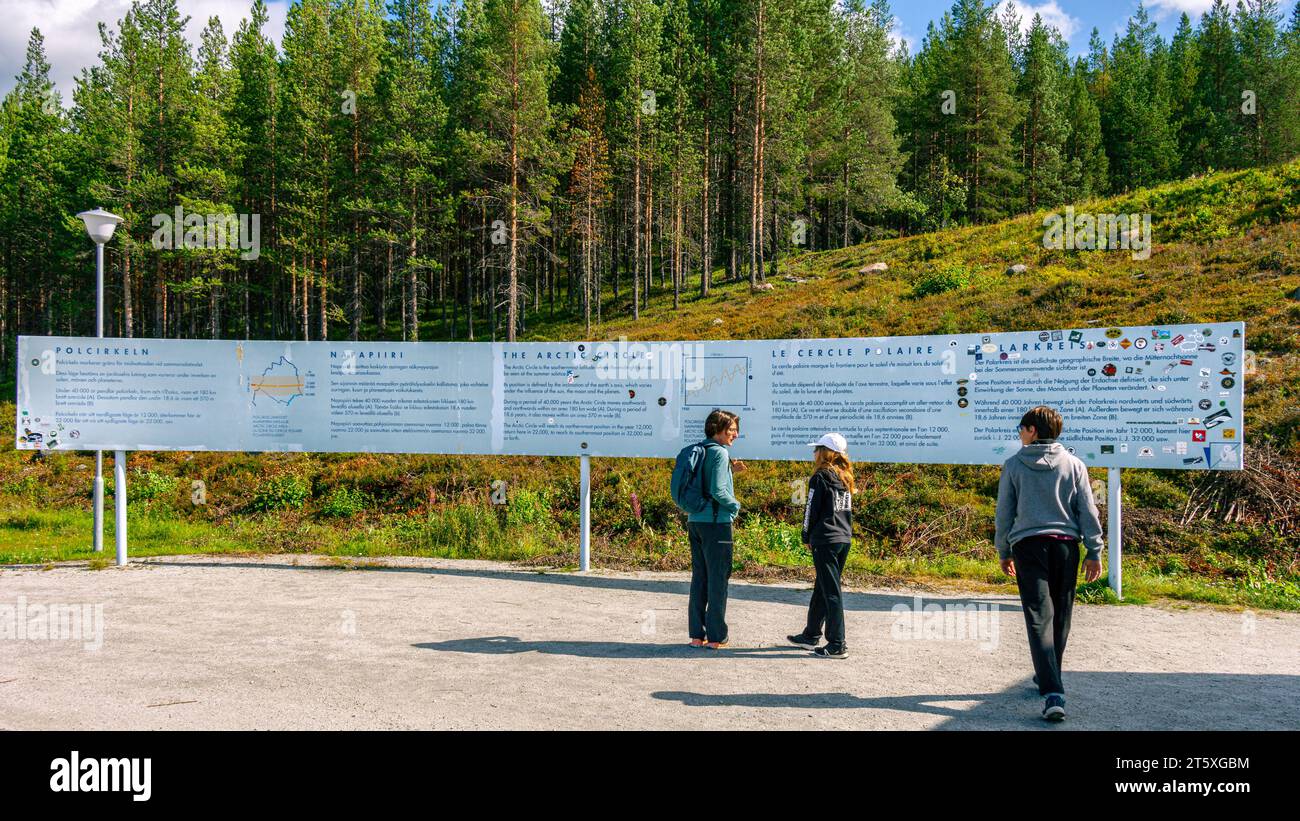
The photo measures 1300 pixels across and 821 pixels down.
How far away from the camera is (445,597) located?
8445mm

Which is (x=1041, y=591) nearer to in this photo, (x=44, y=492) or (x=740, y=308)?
(x=44, y=492)

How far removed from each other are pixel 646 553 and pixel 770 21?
3304cm

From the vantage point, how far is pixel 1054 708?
15.7ft

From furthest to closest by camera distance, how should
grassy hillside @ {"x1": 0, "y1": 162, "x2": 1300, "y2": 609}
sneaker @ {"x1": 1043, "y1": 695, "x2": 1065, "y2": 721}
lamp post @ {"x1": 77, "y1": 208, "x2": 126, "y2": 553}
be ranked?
grassy hillside @ {"x1": 0, "y1": 162, "x2": 1300, "y2": 609} < lamp post @ {"x1": 77, "y1": 208, "x2": 126, "y2": 553} < sneaker @ {"x1": 1043, "y1": 695, "x2": 1065, "y2": 721}

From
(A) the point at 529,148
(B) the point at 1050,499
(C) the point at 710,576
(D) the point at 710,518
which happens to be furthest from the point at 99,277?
(A) the point at 529,148

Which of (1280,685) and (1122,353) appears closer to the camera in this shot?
(1280,685)

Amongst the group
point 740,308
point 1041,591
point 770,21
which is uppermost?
point 770,21

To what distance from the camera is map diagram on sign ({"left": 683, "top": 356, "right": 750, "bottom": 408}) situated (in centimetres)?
991

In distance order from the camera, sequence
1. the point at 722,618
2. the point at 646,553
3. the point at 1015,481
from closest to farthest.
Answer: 1. the point at 1015,481
2. the point at 722,618
3. the point at 646,553

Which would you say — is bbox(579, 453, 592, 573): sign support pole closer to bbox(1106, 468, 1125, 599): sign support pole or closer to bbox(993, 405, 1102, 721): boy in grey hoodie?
bbox(993, 405, 1102, 721): boy in grey hoodie

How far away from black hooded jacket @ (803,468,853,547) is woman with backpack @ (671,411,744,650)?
63cm

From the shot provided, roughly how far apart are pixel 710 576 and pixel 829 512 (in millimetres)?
1102

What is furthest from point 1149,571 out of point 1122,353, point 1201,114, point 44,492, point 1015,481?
point 1201,114

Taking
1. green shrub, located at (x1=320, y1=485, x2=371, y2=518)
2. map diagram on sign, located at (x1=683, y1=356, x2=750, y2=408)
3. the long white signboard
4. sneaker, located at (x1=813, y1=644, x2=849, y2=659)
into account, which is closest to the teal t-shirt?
sneaker, located at (x1=813, y1=644, x2=849, y2=659)
